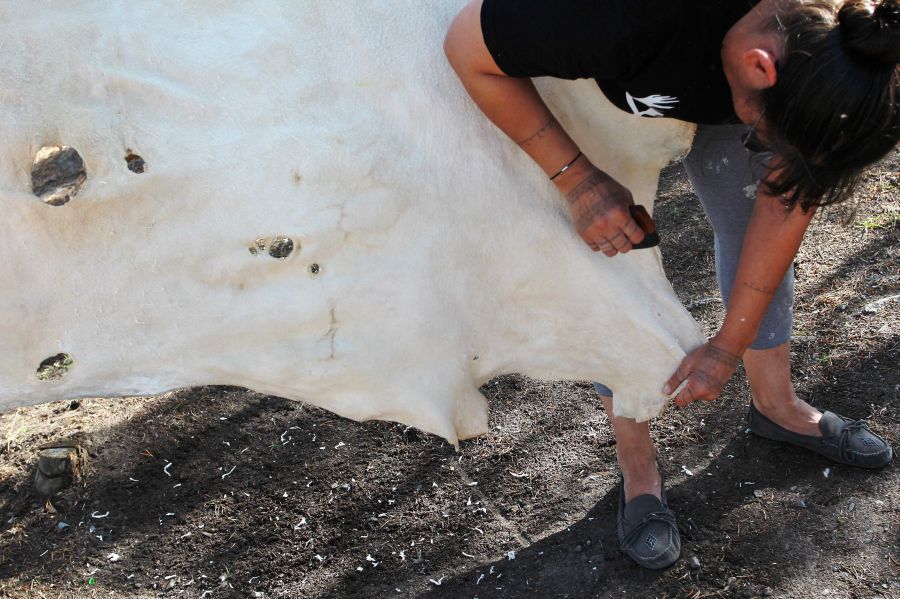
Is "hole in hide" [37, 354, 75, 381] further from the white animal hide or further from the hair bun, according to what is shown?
the hair bun

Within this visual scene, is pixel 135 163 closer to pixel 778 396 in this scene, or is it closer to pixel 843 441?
pixel 778 396

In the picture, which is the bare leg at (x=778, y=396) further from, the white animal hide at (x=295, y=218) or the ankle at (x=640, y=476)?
the white animal hide at (x=295, y=218)

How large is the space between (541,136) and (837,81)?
487 millimetres

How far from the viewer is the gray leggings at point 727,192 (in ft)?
5.95

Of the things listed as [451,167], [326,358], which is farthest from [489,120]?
[326,358]

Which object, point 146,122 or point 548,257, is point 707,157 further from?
point 146,122

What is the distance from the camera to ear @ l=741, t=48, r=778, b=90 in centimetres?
117

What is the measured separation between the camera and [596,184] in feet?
4.84

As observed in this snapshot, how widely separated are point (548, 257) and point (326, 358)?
1.54 ft

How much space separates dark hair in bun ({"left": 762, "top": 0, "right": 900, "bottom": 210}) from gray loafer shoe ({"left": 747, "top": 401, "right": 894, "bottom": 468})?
1.33 metres

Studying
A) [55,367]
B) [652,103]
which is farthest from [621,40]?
[55,367]

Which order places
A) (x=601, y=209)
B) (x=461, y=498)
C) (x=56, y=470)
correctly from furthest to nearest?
(x=56, y=470)
(x=461, y=498)
(x=601, y=209)

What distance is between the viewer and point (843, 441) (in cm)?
229

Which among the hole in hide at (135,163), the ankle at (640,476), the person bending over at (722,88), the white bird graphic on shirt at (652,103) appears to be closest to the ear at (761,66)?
the person bending over at (722,88)
